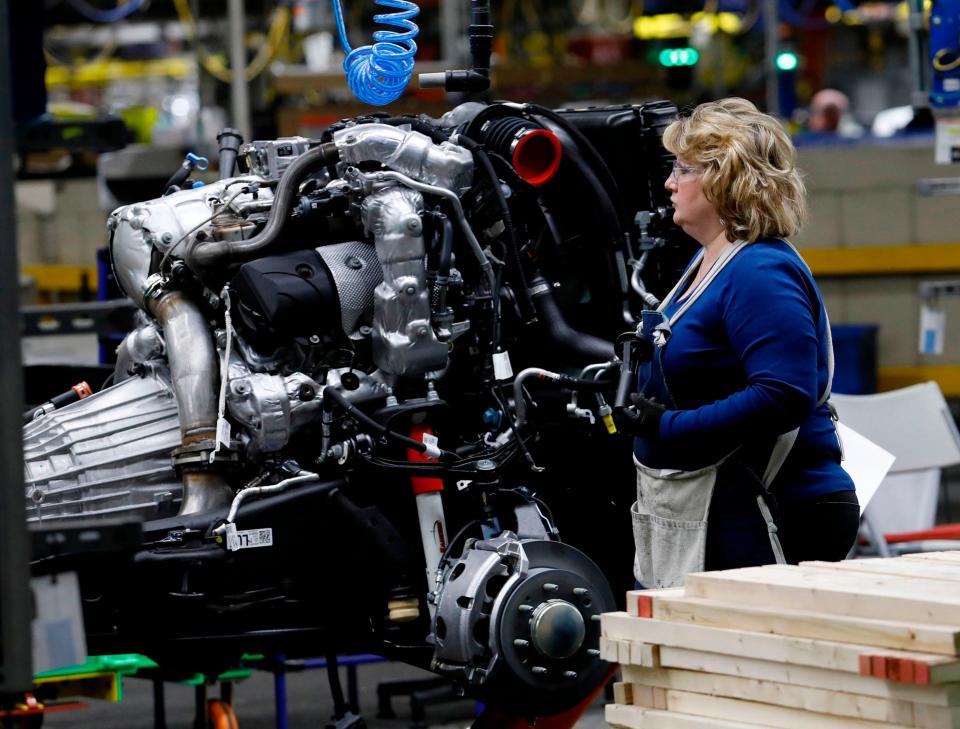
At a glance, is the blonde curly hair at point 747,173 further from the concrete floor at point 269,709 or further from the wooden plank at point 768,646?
the concrete floor at point 269,709

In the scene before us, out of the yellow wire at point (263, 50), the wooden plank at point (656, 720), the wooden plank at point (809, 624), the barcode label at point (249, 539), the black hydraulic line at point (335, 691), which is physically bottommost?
the black hydraulic line at point (335, 691)

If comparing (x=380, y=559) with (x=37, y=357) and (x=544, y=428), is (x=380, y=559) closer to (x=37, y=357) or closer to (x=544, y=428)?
(x=544, y=428)

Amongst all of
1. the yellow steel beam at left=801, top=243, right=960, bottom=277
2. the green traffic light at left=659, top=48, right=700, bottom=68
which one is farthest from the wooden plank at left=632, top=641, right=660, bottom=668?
the green traffic light at left=659, top=48, right=700, bottom=68

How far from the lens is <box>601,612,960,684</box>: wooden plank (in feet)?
8.72

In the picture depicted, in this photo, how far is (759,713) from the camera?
2.96m

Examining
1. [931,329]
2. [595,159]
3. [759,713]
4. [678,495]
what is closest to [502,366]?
[595,159]

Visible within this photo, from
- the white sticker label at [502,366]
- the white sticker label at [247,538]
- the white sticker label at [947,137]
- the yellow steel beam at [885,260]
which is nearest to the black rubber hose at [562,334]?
the white sticker label at [502,366]

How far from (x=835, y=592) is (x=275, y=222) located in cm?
213

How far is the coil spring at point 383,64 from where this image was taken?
4793mm

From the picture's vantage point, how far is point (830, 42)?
2197cm

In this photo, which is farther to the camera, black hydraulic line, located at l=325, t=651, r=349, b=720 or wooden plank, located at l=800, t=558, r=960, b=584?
→ black hydraulic line, located at l=325, t=651, r=349, b=720

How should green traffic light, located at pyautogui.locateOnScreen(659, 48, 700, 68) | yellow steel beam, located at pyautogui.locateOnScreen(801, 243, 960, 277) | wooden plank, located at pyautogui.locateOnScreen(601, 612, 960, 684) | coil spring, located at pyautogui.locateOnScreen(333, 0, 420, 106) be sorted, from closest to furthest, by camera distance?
wooden plank, located at pyautogui.locateOnScreen(601, 612, 960, 684) → coil spring, located at pyautogui.locateOnScreen(333, 0, 420, 106) → yellow steel beam, located at pyautogui.locateOnScreen(801, 243, 960, 277) → green traffic light, located at pyautogui.locateOnScreen(659, 48, 700, 68)

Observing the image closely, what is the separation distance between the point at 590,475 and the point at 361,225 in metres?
1.01

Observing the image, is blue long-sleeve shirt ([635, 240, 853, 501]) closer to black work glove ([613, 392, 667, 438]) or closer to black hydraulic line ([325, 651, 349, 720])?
black work glove ([613, 392, 667, 438])
